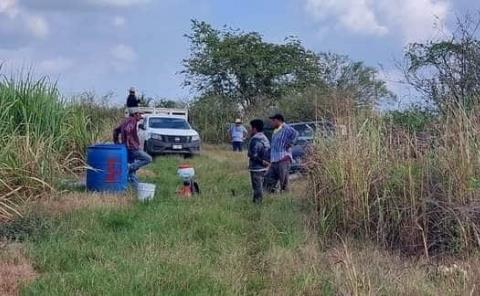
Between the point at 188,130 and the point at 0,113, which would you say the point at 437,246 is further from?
the point at 188,130

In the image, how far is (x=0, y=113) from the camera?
13016mm

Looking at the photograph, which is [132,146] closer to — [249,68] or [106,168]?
[106,168]

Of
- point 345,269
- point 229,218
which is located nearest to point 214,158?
point 229,218

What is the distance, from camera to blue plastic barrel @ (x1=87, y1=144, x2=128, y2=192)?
14.2 metres

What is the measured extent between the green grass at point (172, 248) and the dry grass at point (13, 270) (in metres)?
0.13

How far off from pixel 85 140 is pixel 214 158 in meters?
9.72

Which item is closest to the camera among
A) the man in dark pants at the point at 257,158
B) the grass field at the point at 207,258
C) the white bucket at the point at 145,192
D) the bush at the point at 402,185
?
the grass field at the point at 207,258

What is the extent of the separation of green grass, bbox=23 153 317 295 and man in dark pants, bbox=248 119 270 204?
0.27m

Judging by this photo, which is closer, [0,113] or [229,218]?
[229,218]

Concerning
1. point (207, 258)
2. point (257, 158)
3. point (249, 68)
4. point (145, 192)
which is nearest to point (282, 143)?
point (257, 158)

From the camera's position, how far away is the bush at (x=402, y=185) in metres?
8.93

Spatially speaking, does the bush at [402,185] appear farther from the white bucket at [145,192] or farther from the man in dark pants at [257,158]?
the white bucket at [145,192]

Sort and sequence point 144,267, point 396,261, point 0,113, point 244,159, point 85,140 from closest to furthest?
point 144,267
point 396,261
point 0,113
point 85,140
point 244,159

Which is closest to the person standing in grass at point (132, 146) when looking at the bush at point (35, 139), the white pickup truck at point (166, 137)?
the bush at point (35, 139)
